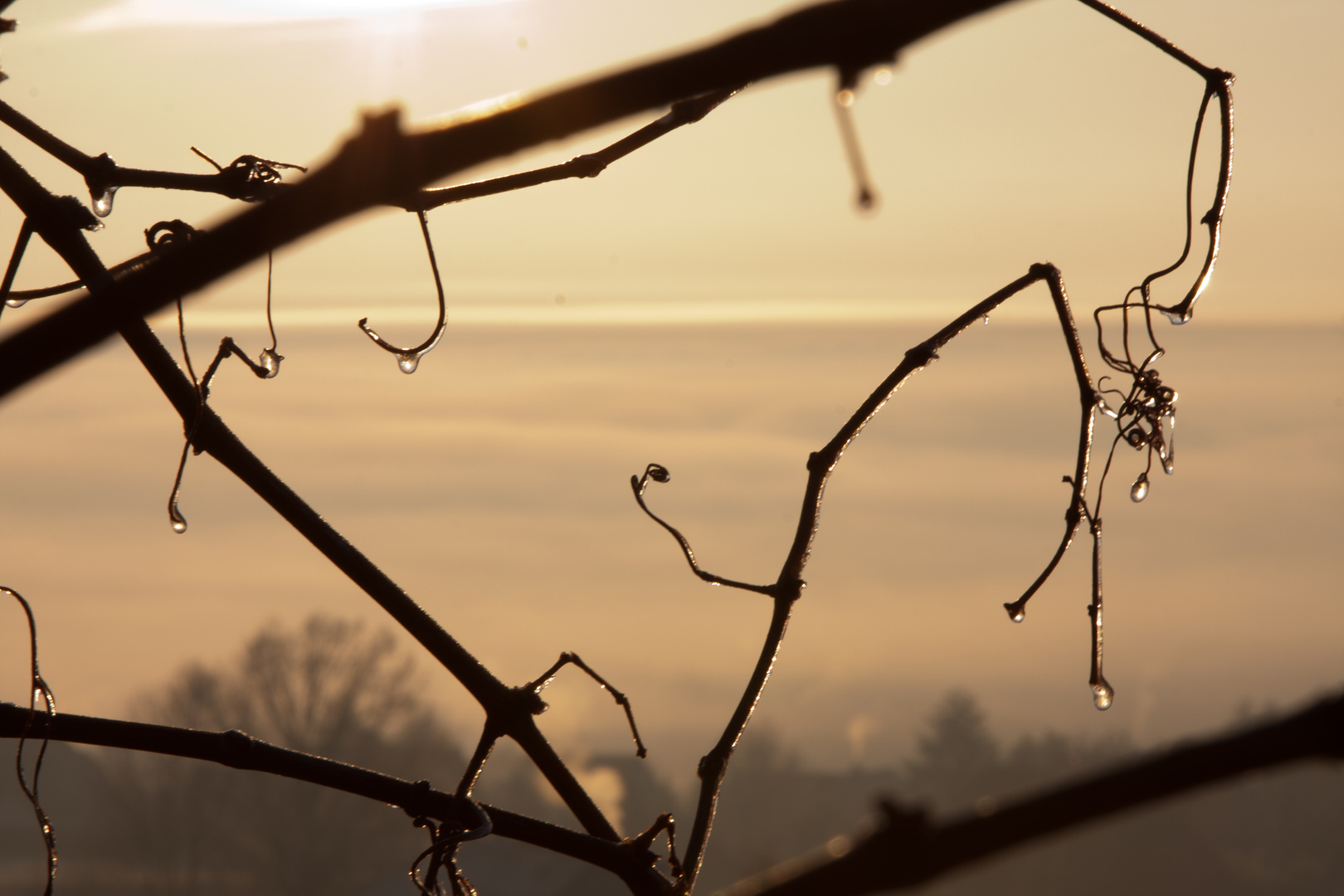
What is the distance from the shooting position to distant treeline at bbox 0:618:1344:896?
2983cm

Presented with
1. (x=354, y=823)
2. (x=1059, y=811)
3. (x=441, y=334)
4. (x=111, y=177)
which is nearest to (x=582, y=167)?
(x=441, y=334)

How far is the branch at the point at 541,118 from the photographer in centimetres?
40

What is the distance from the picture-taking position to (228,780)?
32.5 m

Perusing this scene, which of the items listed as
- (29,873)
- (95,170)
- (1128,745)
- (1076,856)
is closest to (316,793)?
(29,873)

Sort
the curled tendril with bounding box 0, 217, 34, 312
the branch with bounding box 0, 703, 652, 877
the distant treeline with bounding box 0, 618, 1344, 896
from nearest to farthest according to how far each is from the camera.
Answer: the curled tendril with bounding box 0, 217, 34, 312
the branch with bounding box 0, 703, 652, 877
the distant treeline with bounding box 0, 618, 1344, 896

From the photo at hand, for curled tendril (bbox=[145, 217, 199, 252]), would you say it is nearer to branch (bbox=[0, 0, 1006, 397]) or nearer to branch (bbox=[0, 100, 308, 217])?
branch (bbox=[0, 100, 308, 217])

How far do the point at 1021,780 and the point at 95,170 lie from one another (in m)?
36.2

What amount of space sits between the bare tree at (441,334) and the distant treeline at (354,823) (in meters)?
26.7

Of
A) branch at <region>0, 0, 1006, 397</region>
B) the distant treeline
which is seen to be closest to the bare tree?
branch at <region>0, 0, 1006, 397</region>

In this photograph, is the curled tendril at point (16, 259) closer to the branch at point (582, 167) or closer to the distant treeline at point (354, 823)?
the branch at point (582, 167)

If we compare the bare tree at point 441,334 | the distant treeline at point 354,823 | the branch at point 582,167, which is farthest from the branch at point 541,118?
the distant treeline at point 354,823

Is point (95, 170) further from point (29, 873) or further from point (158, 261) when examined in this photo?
point (29, 873)

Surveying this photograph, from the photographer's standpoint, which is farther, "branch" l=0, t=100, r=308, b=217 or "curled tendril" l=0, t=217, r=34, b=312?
"branch" l=0, t=100, r=308, b=217

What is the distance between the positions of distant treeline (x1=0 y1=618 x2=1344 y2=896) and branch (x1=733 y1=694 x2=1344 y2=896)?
27.6 m
